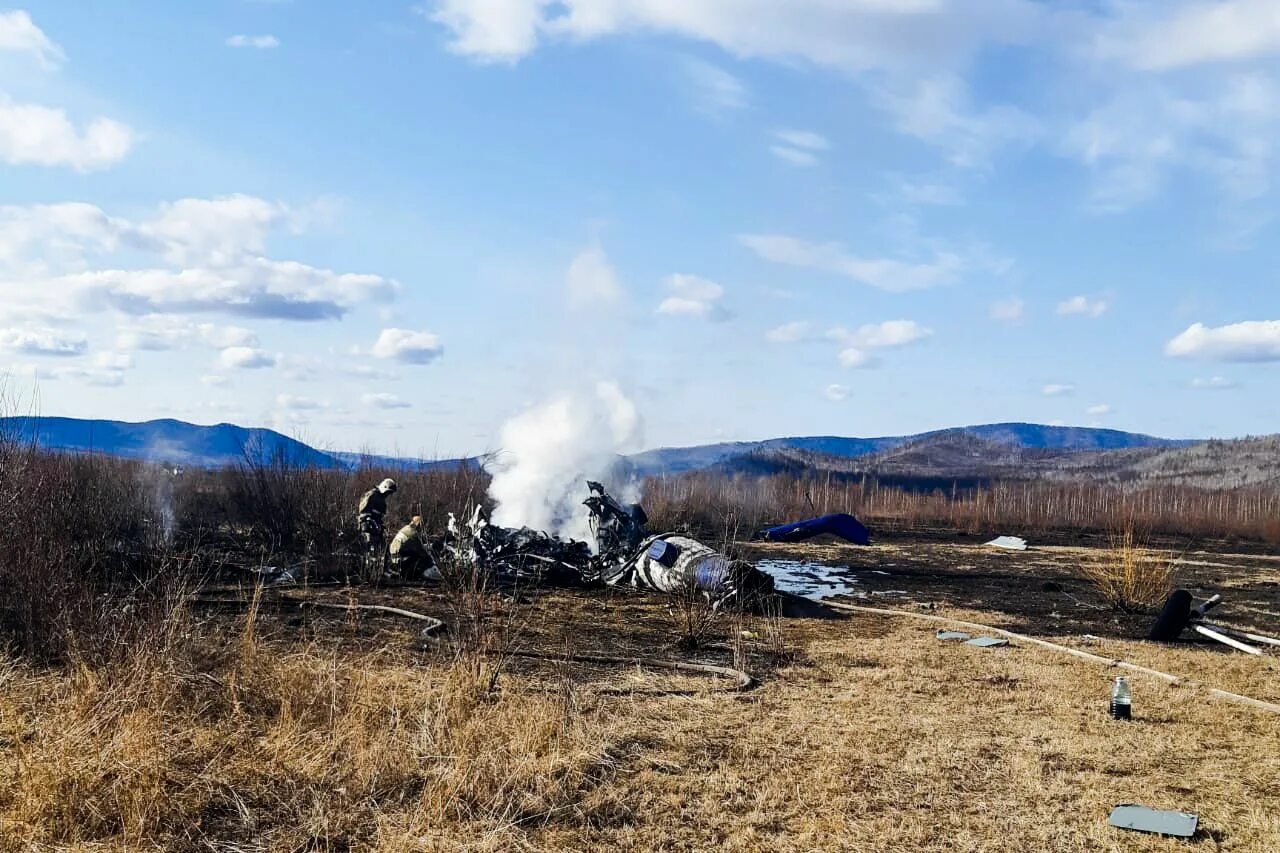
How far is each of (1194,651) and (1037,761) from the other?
556 cm

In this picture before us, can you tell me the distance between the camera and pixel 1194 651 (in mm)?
10328

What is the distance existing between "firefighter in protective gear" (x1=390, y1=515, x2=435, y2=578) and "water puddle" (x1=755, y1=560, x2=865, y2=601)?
576 centimetres

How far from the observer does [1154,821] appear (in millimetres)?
4984

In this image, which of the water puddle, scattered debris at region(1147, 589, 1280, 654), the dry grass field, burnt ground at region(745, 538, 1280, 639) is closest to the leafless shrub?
burnt ground at region(745, 538, 1280, 639)

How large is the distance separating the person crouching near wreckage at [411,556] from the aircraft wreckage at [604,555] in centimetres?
52

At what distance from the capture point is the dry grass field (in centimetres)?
460

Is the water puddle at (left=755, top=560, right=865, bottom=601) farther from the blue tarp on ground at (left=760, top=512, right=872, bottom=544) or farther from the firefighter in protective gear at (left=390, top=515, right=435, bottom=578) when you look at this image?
the blue tarp on ground at (left=760, top=512, right=872, bottom=544)

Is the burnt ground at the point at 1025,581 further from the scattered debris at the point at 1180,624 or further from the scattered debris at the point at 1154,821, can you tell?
the scattered debris at the point at 1154,821

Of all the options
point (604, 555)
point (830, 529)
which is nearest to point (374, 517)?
point (604, 555)

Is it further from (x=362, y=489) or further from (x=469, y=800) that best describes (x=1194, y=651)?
(x=362, y=489)

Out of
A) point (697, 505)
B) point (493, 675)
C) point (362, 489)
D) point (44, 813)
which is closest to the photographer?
point (44, 813)

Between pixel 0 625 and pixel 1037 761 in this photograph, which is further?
pixel 0 625

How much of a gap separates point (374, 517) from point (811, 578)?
7787 mm

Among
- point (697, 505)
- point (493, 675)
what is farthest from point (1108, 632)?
point (697, 505)
